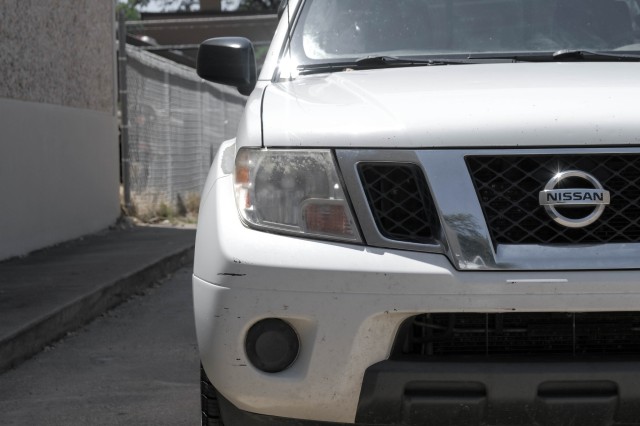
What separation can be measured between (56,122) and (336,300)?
8.43 meters

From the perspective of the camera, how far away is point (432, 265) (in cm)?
301

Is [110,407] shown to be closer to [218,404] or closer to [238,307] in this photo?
[218,404]

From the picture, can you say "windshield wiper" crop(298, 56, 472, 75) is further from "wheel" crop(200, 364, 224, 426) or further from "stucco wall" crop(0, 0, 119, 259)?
"stucco wall" crop(0, 0, 119, 259)

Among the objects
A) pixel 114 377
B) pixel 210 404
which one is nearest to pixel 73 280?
pixel 114 377

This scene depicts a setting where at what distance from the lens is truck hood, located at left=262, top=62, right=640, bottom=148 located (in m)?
3.09

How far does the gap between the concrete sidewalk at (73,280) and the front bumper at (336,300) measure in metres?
3.03

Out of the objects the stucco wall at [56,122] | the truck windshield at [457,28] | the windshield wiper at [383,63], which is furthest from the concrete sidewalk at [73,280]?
the windshield wiper at [383,63]

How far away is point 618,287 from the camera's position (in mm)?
2984

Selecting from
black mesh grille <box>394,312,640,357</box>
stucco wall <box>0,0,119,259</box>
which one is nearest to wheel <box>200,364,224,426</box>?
black mesh grille <box>394,312,640,357</box>

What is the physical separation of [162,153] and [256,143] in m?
12.0

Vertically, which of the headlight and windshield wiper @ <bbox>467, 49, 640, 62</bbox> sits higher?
windshield wiper @ <bbox>467, 49, 640, 62</bbox>

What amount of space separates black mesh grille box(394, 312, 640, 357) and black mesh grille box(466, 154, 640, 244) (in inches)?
8.7

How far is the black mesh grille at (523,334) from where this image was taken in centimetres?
311

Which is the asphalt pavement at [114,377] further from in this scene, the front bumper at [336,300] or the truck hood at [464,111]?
the truck hood at [464,111]
